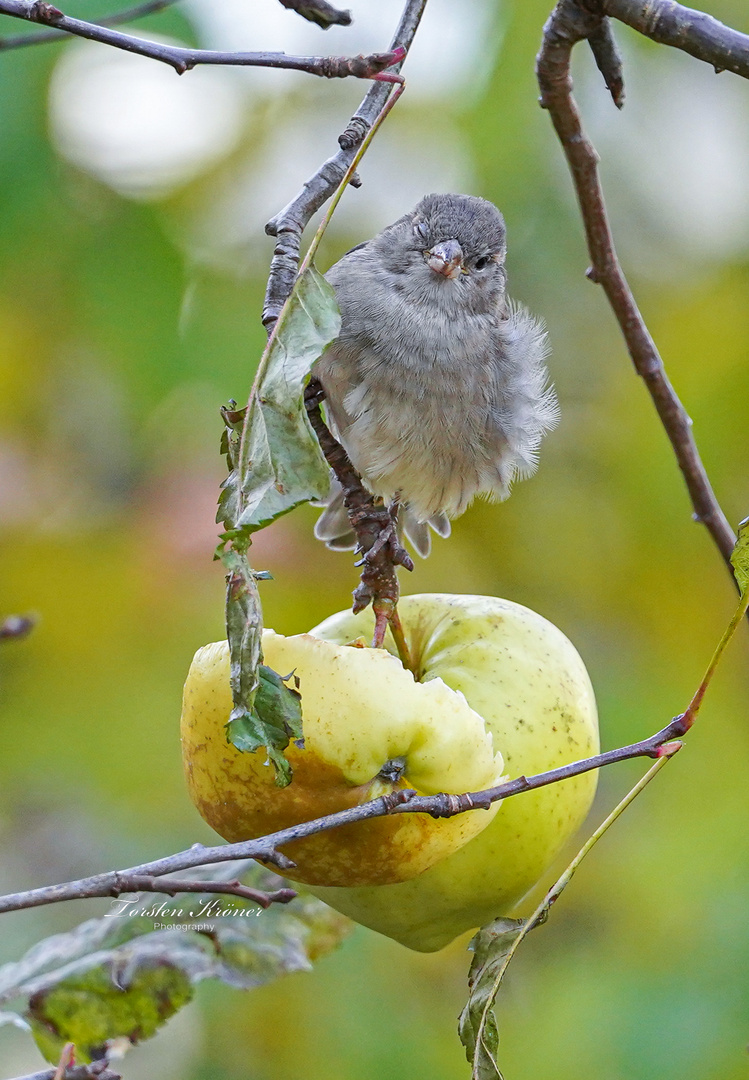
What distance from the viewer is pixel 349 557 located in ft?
9.07

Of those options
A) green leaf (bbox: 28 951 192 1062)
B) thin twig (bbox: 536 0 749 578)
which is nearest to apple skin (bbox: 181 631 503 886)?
green leaf (bbox: 28 951 192 1062)

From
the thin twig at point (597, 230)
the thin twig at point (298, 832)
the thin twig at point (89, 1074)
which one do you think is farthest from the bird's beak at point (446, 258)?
the thin twig at point (89, 1074)

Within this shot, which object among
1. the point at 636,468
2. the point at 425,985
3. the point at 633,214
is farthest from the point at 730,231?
the point at 425,985

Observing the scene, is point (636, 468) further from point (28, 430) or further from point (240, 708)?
point (240, 708)

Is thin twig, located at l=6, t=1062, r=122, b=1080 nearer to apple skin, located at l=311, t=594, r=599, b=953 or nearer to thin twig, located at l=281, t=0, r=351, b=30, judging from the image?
apple skin, located at l=311, t=594, r=599, b=953

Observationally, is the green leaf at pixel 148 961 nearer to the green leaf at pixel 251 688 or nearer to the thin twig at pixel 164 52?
the green leaf at pixel 251 688

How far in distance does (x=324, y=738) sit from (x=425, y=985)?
1.86 m

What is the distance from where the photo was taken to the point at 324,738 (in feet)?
3.89

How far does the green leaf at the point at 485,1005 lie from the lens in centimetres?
121

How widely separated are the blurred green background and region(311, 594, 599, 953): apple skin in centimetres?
97

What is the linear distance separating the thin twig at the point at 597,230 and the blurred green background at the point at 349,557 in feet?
2.93

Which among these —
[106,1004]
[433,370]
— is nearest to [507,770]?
[106,1004]

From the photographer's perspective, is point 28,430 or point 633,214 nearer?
point 28,430

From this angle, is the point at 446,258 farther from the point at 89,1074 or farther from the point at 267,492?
the point at 89,1074
